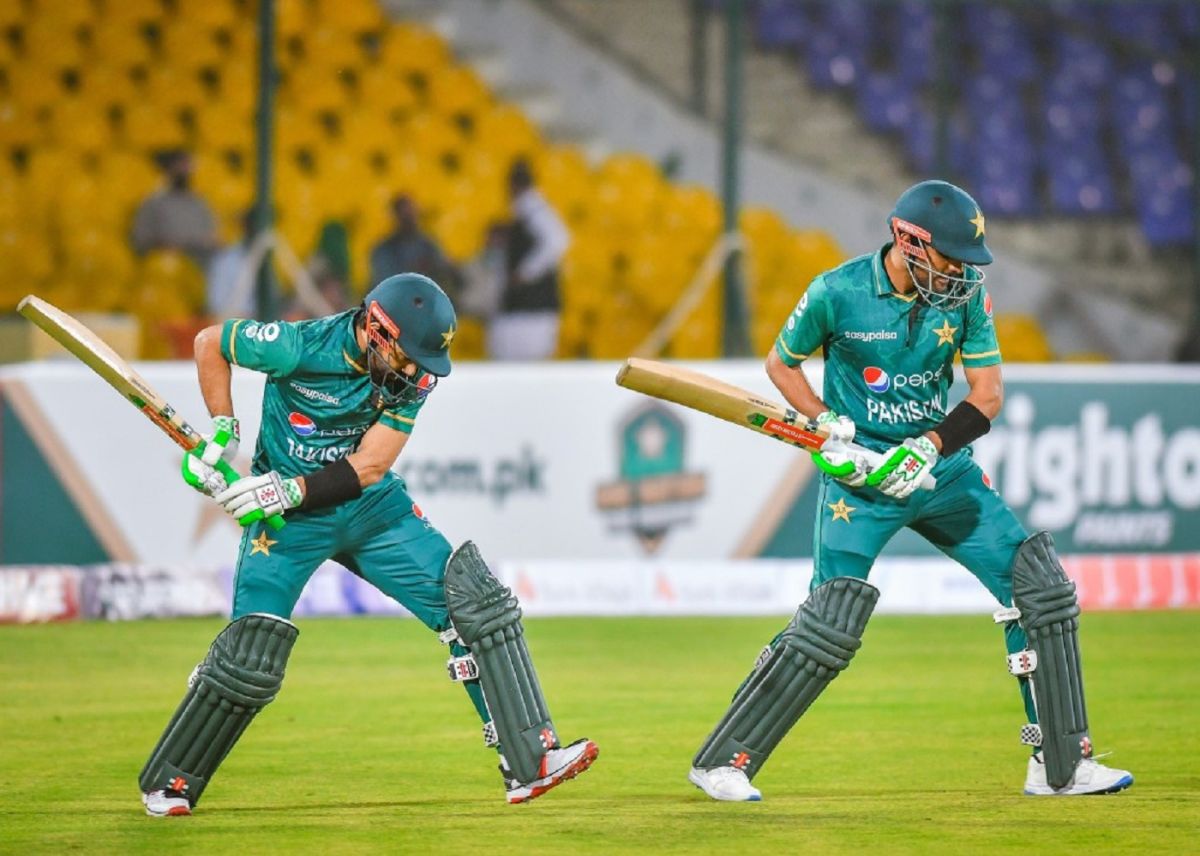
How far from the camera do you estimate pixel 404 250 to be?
1183 centimetres

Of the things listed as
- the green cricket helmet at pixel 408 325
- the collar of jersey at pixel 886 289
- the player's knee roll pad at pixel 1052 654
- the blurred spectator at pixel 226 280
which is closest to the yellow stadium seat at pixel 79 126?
the blurred spectator at pixel 226 280

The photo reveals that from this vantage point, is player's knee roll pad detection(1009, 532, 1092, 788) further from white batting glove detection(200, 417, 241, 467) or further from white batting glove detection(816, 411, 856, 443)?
white batting glove detection(200, 417, 241, 467)

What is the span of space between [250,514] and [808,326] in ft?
5.40

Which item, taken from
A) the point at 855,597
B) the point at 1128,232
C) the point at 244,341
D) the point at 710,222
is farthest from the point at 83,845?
the point at 1128,232

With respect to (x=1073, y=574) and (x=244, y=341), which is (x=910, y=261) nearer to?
(x=244, y=341)

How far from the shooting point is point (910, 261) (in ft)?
17.8

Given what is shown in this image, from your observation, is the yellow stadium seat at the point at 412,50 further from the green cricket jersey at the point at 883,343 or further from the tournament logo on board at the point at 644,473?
the green cricket jersey at the point at 883,343

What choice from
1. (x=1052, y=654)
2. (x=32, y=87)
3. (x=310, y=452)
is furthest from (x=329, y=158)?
(x=1052, y=654)

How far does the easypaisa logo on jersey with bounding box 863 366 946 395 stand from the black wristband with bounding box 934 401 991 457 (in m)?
0.12

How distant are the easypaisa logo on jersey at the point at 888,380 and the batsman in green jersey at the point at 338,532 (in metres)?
1.19

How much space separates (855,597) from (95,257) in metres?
8.47

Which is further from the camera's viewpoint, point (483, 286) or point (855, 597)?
point (483, 286)

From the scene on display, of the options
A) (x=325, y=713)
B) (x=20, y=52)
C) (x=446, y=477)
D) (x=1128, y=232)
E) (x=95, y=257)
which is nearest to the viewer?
(x=325, y=713)

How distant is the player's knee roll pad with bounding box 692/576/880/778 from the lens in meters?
5.31
